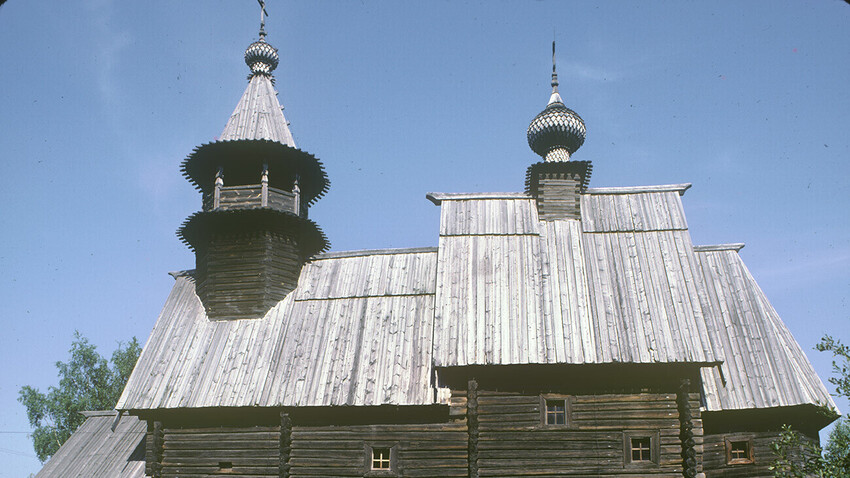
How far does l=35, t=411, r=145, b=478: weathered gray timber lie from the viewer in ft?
57.0

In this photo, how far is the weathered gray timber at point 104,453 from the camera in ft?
57.0

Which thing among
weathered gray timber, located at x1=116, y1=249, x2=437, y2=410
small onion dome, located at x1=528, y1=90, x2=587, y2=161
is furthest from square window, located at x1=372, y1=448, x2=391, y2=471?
small onion dome, located at x1=528, y1=90, x2=587, y2=161

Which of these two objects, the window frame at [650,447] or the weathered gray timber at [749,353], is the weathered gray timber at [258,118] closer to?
the window frame at [650,447]

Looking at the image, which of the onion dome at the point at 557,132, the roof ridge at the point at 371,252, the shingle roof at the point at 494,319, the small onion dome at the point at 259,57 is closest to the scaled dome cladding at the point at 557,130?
the onion dome at the point at 557,132

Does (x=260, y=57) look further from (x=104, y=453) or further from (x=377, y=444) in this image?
(x=377, y=444)

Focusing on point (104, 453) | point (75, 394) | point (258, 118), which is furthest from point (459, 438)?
point (75, 394)

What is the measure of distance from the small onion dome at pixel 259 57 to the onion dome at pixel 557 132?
9147mm

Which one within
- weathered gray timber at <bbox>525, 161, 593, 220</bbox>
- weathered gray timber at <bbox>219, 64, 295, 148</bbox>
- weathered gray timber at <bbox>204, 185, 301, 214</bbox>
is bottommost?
weathered gray timber at <bbox>204, 185, 301, 214</bbox>

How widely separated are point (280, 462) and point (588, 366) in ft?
24.5

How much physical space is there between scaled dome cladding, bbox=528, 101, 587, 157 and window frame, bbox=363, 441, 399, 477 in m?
10.4

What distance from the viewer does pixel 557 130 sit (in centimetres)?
Answer: 1983

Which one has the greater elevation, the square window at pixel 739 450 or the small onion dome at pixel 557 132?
the small onion dome at pixel 557 132

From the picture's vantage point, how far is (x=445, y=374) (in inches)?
585

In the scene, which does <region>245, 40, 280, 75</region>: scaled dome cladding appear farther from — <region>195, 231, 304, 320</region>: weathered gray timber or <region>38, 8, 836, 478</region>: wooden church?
<region>195, 231, 304, 320</region>: weathered gray timber
